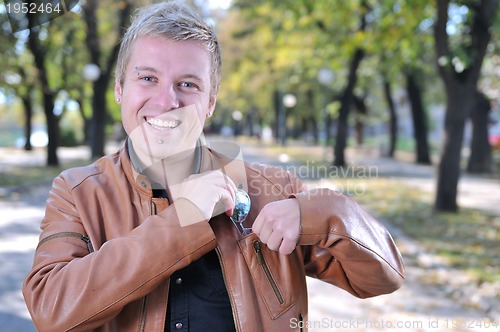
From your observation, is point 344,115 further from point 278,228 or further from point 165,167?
point 278,228

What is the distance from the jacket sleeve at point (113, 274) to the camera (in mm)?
1397

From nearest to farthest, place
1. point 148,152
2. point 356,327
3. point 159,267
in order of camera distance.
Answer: point 159,267, point 148,152, point 356,327

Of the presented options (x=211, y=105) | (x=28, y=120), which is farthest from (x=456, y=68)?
→ (x=28, y=120)

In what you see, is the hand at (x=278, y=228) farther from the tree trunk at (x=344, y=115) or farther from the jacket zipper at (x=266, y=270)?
the tree trunk at (x=344, y=115)

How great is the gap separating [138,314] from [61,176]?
500mm

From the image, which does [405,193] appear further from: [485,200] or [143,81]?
[143,81]

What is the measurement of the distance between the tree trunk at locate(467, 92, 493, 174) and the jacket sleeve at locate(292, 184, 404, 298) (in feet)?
69.1

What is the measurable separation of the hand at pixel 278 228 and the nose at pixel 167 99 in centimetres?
43

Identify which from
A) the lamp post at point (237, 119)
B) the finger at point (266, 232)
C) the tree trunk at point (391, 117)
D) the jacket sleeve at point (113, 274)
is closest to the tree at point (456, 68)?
the finger at point (266, 232)

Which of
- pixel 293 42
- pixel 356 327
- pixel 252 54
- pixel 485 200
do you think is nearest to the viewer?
pixel 356 327

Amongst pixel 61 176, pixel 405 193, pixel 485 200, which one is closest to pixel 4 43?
pixel 405 193

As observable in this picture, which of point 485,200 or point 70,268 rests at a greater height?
point 70,268

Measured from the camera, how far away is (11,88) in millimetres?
27719

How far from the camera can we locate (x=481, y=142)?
68.6 feet
